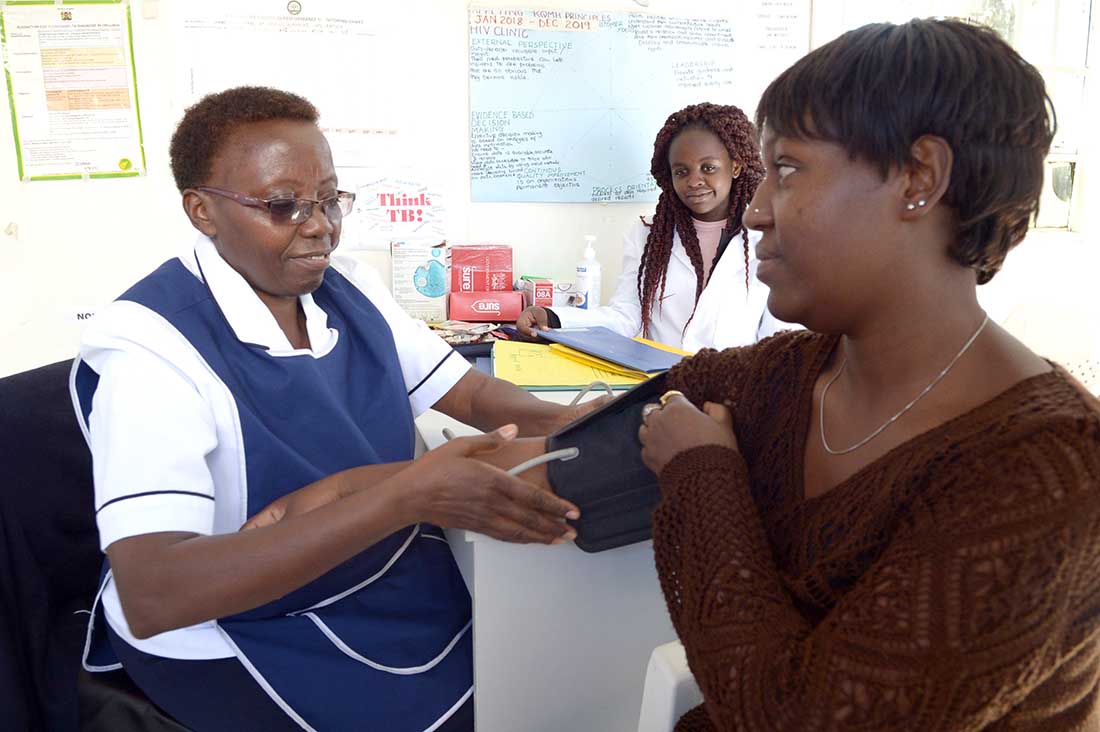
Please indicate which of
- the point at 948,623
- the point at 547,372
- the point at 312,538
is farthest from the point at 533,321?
the point at 948,623

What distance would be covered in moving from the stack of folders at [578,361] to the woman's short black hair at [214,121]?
0.71 meters

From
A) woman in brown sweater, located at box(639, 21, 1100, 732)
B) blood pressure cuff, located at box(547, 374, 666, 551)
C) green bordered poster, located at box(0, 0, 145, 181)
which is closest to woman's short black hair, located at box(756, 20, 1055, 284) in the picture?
woman in brown sweater, located at box(639, 21, 1100, 732)

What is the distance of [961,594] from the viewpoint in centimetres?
67

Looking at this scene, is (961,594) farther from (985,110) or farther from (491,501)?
(491,501)

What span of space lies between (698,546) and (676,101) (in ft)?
8.98

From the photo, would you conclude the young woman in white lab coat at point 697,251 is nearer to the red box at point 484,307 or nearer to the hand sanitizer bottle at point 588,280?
the hand sanitizer bottle at point 588,280


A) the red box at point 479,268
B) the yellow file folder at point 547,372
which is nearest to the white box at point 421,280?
the red box at point 479,268

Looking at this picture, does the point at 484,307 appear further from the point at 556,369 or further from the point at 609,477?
the point at 609,477

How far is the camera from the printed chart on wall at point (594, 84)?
10.2 feet

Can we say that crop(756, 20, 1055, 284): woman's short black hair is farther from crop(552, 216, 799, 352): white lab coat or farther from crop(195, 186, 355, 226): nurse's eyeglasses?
crop(552, 216, 799, 352): white lab coat

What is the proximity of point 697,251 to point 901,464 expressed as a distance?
6.87 ft

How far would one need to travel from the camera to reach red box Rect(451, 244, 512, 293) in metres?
3.04

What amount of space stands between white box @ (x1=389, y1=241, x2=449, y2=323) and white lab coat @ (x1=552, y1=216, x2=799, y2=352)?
506 mm

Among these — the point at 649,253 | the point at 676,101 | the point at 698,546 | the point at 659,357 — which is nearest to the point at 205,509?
the point at 698,546
